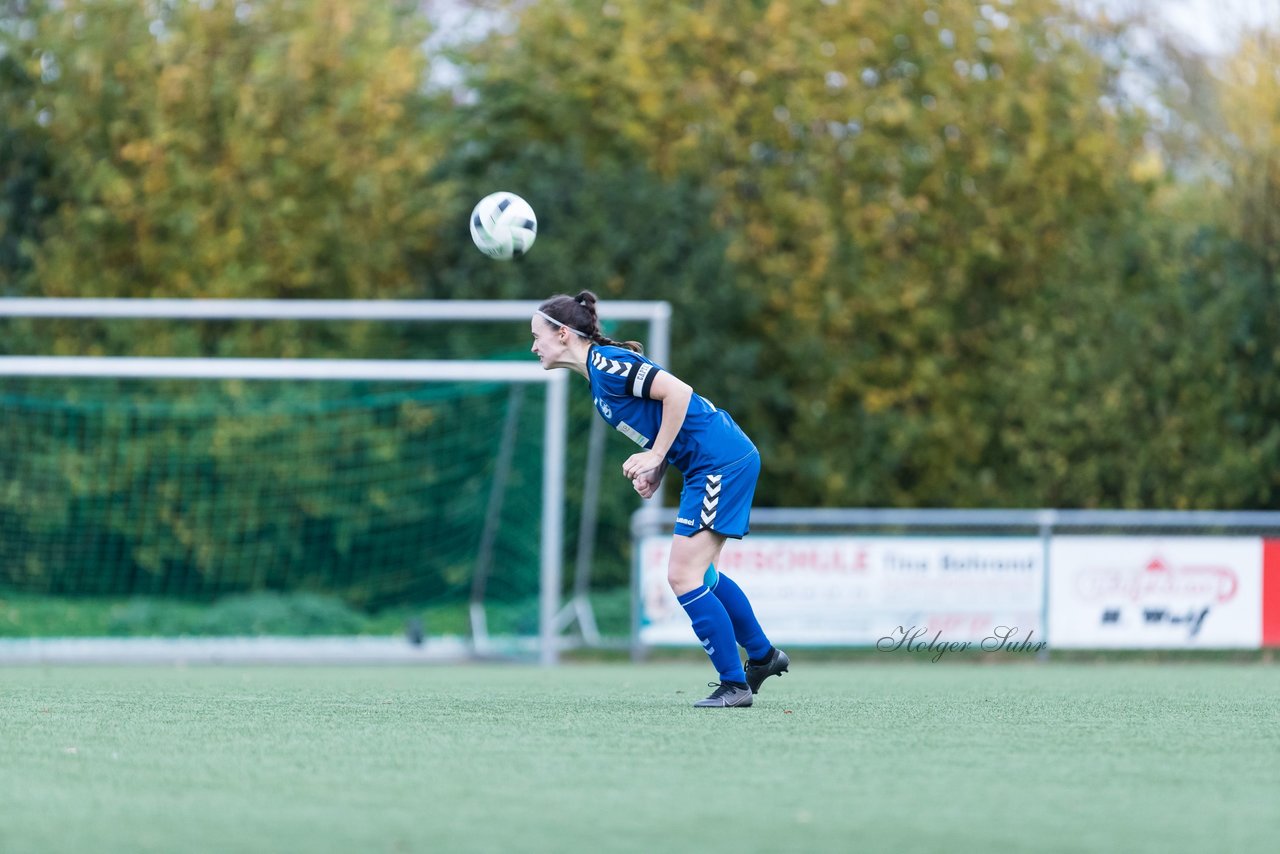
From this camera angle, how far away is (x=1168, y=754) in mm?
5473

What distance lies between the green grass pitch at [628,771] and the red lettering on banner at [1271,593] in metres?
5.19

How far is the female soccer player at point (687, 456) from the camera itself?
6.80 metres

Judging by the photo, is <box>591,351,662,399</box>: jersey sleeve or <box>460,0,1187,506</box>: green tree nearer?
<box>591,351,662,399</box>: jersey sleeve

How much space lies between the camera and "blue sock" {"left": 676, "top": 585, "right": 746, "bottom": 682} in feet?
22.4

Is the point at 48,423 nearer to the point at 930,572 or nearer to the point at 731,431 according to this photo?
the point at 930,572

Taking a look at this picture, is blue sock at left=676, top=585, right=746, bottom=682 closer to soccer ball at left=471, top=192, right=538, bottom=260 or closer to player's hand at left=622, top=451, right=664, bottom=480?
player's hand at left=622, top=451, right=664, bottom=480

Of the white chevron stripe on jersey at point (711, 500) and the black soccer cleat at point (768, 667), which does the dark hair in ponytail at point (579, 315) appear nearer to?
the white chevron stripe on jersey at point (711, 500)

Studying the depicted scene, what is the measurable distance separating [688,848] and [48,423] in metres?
11.7

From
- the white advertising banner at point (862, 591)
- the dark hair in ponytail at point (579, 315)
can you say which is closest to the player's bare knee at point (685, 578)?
the dark hair in ponytail at point (579, 315)

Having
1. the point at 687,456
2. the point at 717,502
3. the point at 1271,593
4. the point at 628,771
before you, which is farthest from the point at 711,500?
the point at 1271,593

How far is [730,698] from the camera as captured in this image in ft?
23.0

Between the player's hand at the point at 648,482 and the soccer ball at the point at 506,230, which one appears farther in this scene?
the soccer ball at the point at 506,230
